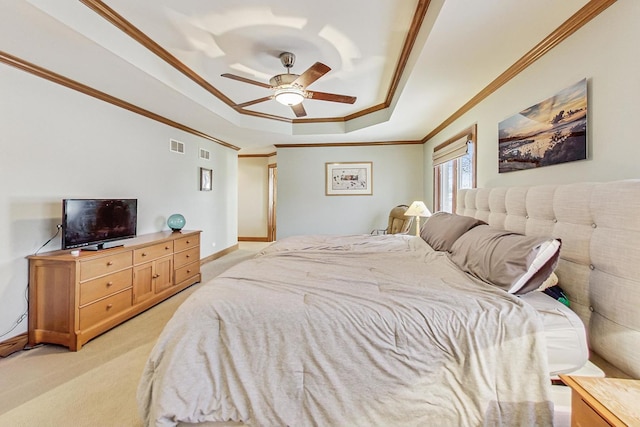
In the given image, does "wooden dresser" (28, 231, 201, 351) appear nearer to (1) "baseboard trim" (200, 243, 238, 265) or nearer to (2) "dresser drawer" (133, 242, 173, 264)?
(2) "dresser drawer" (133, 242, 173, 264)

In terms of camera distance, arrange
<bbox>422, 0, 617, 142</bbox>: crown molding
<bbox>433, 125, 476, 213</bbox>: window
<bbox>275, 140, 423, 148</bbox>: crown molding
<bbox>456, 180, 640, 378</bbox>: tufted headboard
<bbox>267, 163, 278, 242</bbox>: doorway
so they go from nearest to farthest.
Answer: <bbox>456, 180, 640, 378</bbox>: tufted headboard < <bbox>422, 0, 617, 142</bbox>: crown molding < <bbox>433, 125, 476, 213</bbox>: window < <bbox>275, 140, 423, 148</bbox>: crown molding < <bbox>267, 163, 278, 242</bbox>: doorway

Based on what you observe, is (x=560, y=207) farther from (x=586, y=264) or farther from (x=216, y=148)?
(x=216, y=148)

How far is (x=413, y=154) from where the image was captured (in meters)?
5.45

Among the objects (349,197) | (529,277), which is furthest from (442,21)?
(349,197)

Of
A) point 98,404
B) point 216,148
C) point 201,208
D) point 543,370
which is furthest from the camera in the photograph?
point 216,148

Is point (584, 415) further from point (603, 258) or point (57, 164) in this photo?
point (57, 164)

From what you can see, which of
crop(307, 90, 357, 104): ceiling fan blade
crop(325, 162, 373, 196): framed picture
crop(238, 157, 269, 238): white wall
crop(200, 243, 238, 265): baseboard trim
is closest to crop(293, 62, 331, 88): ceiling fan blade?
crop(307, 90, 357, 104): ceiling fan blade

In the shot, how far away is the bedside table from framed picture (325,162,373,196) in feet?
15.4

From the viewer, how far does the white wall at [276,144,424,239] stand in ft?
18.0

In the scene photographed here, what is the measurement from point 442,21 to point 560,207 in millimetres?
1338

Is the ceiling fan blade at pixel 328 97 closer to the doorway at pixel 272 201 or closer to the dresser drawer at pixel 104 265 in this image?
the dresser drawer at pixel 104 265

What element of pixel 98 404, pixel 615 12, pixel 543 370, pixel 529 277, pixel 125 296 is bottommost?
pixel 98 404

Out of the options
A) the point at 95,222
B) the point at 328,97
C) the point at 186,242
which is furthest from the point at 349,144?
the point at 95,222

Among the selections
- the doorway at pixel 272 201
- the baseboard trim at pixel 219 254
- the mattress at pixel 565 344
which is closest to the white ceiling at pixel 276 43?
the mattress at pixel 565 344
